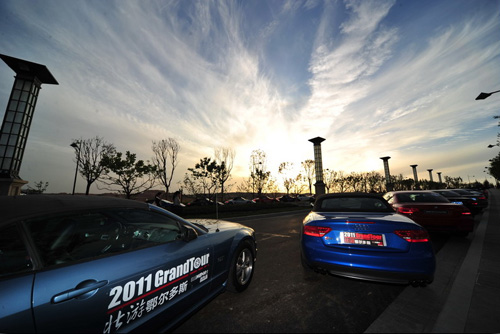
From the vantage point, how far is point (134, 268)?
69.7 inches

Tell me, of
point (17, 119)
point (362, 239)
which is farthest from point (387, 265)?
point (17, 119)

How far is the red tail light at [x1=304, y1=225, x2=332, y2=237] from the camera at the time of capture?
3.03 m

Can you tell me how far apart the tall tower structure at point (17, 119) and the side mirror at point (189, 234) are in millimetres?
22327

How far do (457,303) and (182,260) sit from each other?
11.3 ft

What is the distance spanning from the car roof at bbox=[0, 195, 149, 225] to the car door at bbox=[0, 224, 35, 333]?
89mm

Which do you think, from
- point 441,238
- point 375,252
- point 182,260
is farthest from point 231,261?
point 441,238

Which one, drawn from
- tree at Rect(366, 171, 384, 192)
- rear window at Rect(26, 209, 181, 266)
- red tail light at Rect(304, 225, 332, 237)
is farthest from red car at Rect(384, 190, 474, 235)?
tree at Rect(366, 171, 384, 192)

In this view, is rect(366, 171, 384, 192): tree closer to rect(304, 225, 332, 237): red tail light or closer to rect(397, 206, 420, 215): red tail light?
rect(397, 206, 420, 215): red tail light

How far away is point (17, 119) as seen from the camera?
1711cm

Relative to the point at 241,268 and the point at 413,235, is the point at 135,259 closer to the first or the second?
the point at 241,268

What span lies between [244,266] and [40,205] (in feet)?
8.79

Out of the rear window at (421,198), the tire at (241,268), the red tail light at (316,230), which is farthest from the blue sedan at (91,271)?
the rear window at (421,198)

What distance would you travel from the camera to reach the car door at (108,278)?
133 centimetres

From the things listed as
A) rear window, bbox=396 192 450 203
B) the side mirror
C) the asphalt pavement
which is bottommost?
the asphalt pavement
